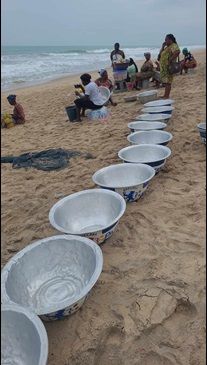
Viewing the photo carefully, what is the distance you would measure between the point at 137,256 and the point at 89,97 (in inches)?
172

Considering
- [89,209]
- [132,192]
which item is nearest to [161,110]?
[132,192]

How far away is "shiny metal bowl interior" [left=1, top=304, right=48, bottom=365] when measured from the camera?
139cm

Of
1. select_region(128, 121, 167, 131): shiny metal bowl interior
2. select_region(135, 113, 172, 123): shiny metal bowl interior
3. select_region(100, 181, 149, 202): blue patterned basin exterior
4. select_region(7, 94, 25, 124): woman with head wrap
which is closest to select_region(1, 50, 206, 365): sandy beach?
select_region(100, 181, 149, 202): blue patterned basin exterior

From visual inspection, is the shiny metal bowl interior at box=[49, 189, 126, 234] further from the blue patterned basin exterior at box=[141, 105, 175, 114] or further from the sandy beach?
the blue patterned basin exterior at box=[141, 105, 175, 114]

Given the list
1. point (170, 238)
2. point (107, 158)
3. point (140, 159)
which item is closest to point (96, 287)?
point (170, 238)

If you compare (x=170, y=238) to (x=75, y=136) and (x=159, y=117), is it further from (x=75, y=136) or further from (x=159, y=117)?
(x=75, y=136)

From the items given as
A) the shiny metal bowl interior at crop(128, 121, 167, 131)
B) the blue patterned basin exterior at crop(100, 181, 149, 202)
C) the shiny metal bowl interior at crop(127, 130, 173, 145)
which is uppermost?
the shiny metal bowl interior at crop(128, 121, 167, 131)

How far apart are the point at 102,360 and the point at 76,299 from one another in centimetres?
38

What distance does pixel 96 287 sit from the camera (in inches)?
80.0

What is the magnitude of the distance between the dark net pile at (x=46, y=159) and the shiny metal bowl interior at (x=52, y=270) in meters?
2.06

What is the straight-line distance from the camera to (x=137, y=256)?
2.27 meters

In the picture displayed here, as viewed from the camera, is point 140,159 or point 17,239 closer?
point 17,239

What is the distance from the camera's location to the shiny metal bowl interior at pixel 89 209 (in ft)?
8.41

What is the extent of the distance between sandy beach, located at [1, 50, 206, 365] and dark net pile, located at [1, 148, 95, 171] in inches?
3.8
